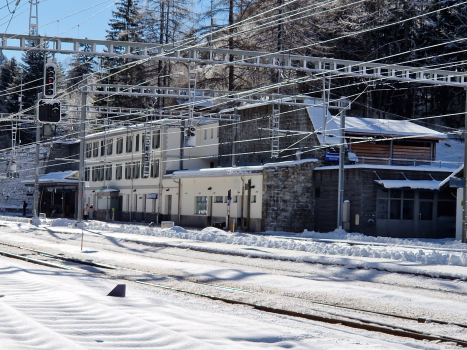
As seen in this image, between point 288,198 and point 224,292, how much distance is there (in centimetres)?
2617

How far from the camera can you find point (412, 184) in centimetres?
3625

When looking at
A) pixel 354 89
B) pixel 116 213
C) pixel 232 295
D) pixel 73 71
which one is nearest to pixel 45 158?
pixel 73 71

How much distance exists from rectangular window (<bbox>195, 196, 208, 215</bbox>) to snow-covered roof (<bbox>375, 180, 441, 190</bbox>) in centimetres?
1456

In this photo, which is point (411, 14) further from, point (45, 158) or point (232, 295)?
point (45, 158)

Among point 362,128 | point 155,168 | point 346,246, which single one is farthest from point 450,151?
point 346,246

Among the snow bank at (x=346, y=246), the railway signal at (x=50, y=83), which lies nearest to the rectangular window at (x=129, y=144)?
the snow bank at (x=346, y=246)

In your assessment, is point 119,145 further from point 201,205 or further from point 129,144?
point 201,205

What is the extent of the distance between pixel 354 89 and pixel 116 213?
2550 cm

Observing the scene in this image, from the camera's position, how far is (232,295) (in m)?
12.0

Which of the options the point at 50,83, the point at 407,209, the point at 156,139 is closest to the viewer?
the point at 50,83

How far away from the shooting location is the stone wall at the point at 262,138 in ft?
132

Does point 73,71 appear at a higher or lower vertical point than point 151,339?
higher

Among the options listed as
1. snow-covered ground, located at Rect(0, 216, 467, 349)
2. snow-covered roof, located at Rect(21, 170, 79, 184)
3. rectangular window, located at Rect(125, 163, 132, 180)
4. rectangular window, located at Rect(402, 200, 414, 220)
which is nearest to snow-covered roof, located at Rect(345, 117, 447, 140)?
rectangular window, located at Rect(402, 200, 414, 220)

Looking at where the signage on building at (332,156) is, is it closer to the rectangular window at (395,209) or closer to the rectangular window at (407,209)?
the rectangular window at (395,209)
